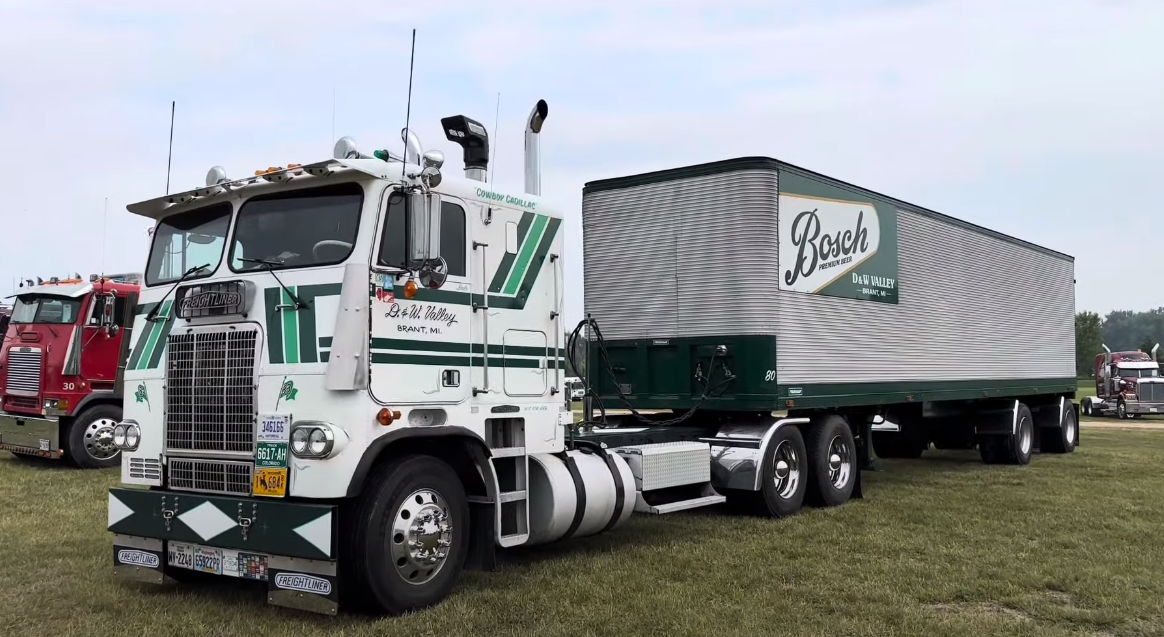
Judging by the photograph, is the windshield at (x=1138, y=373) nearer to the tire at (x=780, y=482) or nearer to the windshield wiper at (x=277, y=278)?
the tire at (x=780, y=482)

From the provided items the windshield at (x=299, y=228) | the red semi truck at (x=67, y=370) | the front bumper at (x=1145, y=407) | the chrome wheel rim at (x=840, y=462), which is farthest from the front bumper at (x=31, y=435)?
the front bumper at (x=1145, y=407)

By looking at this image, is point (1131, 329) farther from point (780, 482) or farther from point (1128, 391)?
point (780, 482)

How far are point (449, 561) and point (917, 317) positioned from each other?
8.32 metres

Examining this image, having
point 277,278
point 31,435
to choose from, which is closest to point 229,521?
point 277,278

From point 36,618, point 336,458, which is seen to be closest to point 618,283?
point 336,458

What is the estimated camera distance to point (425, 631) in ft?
18.8

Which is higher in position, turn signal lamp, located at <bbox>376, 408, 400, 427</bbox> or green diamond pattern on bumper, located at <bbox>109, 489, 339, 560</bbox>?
turn signal lamp, located at <bbox>376, 408, 400, 427</bbox>

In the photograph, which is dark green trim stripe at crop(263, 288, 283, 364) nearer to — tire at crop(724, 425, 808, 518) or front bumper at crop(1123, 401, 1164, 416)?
tire at crop(724, 425, 808, 518)

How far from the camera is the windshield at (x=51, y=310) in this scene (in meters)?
14.7

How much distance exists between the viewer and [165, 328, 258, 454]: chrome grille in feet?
19.9

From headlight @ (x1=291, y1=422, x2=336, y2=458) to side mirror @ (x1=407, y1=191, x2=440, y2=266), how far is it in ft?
3.92

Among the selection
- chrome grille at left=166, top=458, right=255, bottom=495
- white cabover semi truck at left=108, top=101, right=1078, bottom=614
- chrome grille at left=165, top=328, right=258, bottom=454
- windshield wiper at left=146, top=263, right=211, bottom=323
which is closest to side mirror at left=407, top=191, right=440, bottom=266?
white cabover semi truck at left=108, top=101, right=1078, bottom=614

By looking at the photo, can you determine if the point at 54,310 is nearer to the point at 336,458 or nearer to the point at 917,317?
the point at 336,458

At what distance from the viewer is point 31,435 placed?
14.5 meters
